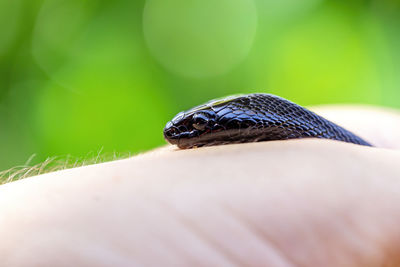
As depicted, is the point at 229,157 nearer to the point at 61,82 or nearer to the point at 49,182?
the point at 49,182

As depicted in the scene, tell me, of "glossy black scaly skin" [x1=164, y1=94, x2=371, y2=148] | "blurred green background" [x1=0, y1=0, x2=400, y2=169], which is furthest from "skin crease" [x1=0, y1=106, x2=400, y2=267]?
"blurred green background" [x1=0, y1=0, x2=400, y2=169]

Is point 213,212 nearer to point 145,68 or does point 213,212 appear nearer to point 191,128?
point 191,128

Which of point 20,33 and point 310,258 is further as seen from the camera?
point 20,33

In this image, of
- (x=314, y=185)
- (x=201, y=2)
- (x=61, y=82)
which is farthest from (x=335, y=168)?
(x=201, y=2)

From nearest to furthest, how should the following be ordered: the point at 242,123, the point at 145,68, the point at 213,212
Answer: the point at 213,212, the point at 242,123, the point at 145,68

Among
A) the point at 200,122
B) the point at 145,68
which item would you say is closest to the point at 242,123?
the point at 200,122

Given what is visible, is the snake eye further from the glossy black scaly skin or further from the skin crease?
the skin crease
